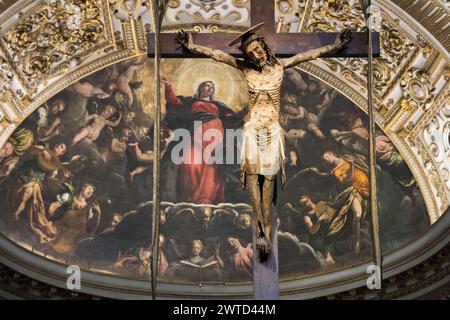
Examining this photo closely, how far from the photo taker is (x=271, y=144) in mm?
6926

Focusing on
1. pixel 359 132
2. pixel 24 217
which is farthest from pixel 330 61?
pixel 24 217

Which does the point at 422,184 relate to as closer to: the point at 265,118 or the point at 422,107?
the point at 422,107

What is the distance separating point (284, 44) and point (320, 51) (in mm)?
259

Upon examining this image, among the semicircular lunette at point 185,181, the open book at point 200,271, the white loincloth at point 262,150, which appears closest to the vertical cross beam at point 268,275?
the white loincloth at point 262,150

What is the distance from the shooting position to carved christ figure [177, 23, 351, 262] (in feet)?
22.4

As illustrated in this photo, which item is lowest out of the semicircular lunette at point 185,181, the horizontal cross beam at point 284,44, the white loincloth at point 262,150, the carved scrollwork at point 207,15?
the white loincloth at point 262,150

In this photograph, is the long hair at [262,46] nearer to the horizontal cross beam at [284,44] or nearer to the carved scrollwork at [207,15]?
the horizontal cross beam at [284,44]

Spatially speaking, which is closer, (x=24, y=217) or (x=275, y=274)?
(x=275, y=274)

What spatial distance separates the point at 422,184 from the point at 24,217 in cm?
508

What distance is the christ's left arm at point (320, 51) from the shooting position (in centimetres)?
754

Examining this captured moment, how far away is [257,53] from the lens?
7.28m

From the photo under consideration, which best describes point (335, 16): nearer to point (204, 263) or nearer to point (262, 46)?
point (204, 263)

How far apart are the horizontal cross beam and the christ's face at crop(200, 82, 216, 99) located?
795 cm
